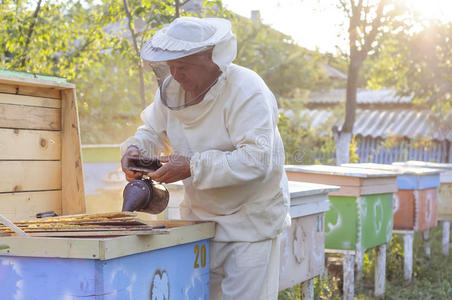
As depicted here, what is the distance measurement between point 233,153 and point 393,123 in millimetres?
13916

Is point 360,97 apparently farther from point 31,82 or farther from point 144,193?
point 144,193

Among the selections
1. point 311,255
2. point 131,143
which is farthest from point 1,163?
point 311,255

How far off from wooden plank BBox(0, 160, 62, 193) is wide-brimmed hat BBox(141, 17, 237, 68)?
102cm

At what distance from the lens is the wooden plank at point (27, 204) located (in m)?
2.72

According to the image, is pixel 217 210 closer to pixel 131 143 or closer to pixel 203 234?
pixel 203 234

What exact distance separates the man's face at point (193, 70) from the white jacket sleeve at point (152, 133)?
0.29 meters

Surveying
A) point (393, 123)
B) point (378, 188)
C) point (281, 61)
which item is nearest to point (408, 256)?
point (378, 188)

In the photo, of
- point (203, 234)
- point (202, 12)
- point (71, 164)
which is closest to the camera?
point (203, 234)

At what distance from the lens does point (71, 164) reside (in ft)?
9.72

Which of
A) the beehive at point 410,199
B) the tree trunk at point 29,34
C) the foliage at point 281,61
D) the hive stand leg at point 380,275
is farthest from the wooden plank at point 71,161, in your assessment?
the foliage at point 281,61

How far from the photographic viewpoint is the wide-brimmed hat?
6.79 ft

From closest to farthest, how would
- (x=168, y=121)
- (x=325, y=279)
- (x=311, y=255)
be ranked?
(x=168, y=121) < (x=311, y=255) < (x=325, y=279)

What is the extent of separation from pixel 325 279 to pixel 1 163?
110 inches

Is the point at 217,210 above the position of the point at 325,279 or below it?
above
